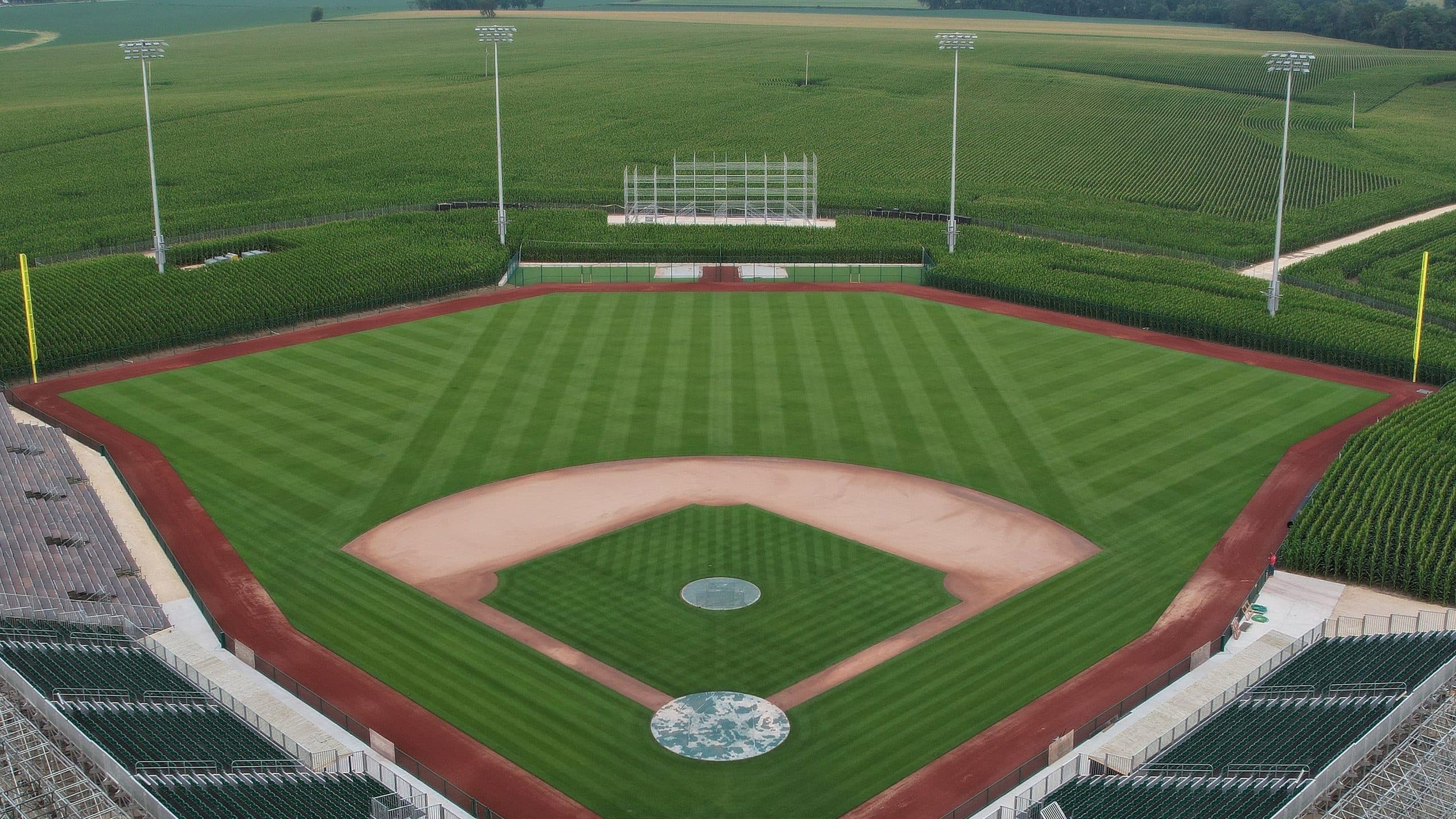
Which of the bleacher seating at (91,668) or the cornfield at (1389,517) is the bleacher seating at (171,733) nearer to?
the bleacher seating at (91,668)

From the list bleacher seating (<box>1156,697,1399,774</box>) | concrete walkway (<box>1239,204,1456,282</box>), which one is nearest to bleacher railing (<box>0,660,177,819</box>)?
bleacher seating (<box>1156,697,1399,774</box>)

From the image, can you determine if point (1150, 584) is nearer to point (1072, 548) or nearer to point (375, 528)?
point (1072, 548)

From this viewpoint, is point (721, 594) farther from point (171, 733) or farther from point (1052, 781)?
point (171, 733)

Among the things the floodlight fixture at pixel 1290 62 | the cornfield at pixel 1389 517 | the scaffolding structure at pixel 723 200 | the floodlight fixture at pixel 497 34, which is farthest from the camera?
the scaffolding structure at pixel 723 200

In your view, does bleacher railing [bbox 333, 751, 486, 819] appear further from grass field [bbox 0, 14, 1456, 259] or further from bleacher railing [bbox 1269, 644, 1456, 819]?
grass field [bbox 0, 14, 1456, 259]

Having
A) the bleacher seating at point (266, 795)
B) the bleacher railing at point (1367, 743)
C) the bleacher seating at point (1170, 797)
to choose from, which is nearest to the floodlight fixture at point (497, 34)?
the bleacher seating at point (266, 795)

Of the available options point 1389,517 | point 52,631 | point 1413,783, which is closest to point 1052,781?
point 1413,783

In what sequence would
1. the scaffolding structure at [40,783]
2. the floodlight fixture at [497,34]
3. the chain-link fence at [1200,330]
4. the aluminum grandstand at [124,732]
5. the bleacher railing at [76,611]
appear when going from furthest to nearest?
the floodlight fixture at [497,34] → the chain-link fence at [1200,330] → the bleacher railing at [76,611] → the aluminum grandstand at [124,732] → the scaffolding structure at [40,783]
